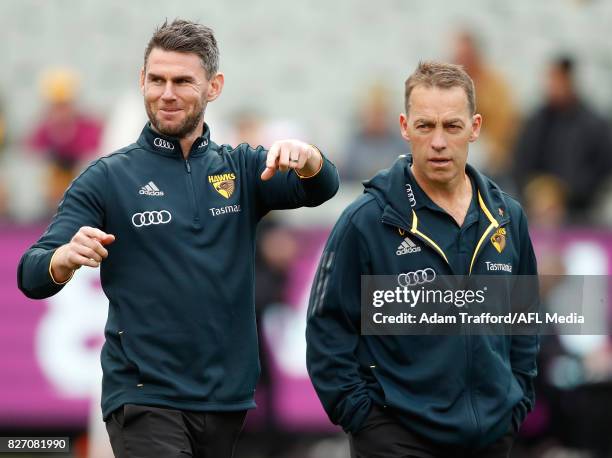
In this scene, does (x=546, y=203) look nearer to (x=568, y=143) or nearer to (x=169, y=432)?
(x=568, y=143)

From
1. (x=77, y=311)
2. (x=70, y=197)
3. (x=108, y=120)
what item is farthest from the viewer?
(x=108, y=120)

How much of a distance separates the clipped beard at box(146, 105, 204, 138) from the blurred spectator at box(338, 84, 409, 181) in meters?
8.37

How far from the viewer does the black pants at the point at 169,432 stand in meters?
5.98

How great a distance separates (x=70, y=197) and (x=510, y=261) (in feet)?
6.58

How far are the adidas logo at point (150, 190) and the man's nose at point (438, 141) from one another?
1.22 metres

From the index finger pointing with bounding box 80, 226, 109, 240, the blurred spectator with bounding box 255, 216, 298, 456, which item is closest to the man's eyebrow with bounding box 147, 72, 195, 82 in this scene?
the index finger pointing with bounding box 80, 226, 109, 240

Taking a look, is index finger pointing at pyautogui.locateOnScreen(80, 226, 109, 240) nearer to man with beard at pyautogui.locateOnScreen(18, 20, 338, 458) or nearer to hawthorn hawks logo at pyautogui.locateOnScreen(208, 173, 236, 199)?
man with beard at pyautogui.locateOnScreen(18, 20, 338, 458)

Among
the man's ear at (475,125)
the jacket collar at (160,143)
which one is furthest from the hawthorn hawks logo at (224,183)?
the man's ear at (475,125)

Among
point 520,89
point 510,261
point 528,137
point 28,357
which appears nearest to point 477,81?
point 528,137

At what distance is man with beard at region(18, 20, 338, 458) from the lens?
19.9 feet

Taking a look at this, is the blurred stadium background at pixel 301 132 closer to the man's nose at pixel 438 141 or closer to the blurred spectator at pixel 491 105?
the blurred spectator at pixel 491 105

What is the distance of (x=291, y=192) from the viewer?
20.8 feet

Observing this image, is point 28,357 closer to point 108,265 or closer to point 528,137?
point 528,137

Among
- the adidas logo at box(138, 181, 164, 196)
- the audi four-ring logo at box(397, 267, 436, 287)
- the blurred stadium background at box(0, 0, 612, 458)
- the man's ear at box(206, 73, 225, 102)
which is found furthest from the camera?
the blurred stadium background at box(0, 0, 612, 458)
